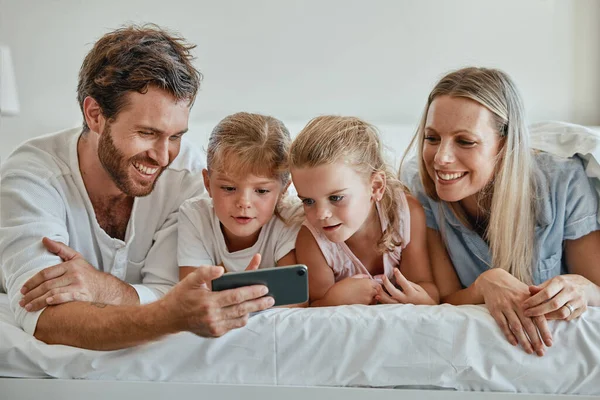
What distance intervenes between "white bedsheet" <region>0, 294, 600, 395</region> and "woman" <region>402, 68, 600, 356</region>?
0.12 metres

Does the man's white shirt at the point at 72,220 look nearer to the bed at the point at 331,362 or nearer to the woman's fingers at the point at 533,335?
the bed at the point at 331,362

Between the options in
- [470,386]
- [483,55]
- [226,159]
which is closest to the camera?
[470,386]

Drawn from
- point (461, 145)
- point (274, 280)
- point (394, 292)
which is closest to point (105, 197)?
point (274, 280)

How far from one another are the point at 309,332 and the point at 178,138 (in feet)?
1.66

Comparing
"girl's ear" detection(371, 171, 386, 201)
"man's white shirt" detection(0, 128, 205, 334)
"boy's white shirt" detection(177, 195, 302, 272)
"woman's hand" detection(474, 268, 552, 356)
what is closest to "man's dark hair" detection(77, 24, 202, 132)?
"man's white shirt" detection(0, 128, 205, 334)

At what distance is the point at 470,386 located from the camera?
3.87 feet

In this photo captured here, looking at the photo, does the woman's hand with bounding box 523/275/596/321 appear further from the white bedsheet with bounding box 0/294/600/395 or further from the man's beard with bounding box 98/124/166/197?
the man's beard with bounding box 98/124/166/197

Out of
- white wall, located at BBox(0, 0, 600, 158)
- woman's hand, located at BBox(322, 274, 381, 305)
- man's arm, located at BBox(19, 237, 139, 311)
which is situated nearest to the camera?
man's arm, located at BBox(19, 237, 139, 311)

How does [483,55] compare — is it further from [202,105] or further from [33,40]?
[33,40]

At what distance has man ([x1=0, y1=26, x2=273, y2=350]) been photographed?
1250 mm

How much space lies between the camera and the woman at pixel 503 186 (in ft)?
4.33

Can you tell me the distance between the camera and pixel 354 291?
135 cm

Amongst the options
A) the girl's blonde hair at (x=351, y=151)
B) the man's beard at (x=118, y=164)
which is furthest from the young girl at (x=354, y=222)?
the man's beard at (x=118, y=164)

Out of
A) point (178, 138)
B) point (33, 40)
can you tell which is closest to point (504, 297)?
point (178, 138)
